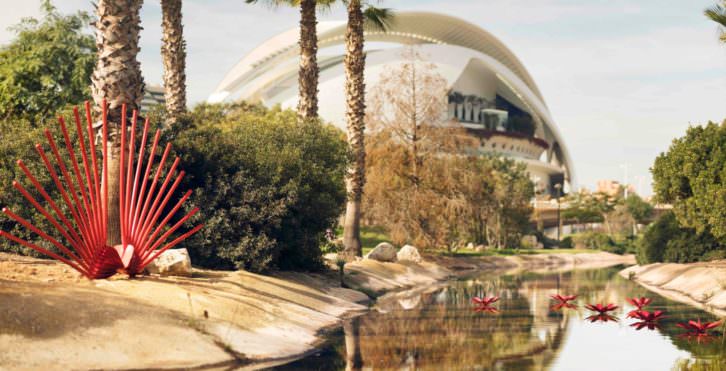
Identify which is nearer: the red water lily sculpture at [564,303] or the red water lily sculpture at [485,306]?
the red water lily sculpture at [485,306]

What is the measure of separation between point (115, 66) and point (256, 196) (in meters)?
5.13

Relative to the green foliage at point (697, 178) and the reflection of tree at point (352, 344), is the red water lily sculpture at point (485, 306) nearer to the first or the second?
the reflection of tree at point (352, 344)

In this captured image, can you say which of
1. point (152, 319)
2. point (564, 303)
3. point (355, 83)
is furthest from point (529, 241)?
point (152, 319)

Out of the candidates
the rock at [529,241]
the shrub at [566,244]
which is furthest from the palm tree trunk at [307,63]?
the shrub at [566,244]

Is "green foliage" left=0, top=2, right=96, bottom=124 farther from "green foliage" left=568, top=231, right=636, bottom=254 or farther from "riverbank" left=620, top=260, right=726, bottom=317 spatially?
"green foliage" left=568, top=231, right=636, bottom=254

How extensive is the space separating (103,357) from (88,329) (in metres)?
0.85

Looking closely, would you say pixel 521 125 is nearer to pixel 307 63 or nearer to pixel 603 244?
pixel 603 244

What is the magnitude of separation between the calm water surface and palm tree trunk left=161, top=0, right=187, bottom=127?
8314mm

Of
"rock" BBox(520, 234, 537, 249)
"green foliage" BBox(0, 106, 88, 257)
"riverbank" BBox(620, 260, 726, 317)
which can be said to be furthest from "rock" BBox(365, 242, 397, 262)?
"rock" BBox(520, 234, 537, 249)

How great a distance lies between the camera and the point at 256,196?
22.0 metres

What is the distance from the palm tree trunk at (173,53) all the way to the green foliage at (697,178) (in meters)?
17.3

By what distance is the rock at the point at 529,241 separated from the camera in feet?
256

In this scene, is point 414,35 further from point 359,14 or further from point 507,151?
point 359,14

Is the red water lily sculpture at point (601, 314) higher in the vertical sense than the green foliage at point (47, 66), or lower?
lower
